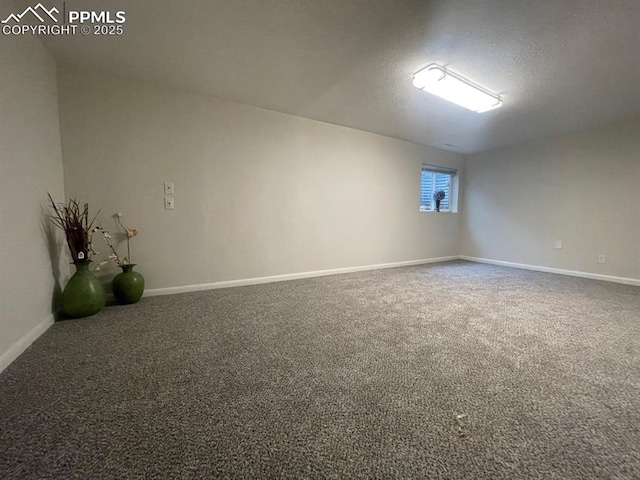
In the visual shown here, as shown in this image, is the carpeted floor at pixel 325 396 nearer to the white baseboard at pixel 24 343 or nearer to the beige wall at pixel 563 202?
the white baseboard at pixel 24 343

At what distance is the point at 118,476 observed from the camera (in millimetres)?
749

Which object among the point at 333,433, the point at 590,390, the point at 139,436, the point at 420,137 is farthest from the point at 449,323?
the point at 420,137

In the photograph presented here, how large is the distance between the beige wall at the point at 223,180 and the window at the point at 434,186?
796mm

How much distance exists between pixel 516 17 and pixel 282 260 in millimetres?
2957

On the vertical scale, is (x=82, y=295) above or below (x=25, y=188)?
below

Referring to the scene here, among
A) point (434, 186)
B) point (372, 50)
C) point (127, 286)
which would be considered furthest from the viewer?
point (434, 186)

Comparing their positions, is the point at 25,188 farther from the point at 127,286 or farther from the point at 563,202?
the point at 563,202

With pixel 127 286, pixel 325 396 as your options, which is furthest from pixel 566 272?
pixel 127 286

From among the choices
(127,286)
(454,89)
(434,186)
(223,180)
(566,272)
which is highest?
(454,89)

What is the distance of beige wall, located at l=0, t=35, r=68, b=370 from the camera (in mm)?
1390

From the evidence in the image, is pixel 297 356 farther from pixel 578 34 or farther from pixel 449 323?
pixel 578 34

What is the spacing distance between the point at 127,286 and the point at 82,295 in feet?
1.05

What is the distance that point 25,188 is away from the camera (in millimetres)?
1602

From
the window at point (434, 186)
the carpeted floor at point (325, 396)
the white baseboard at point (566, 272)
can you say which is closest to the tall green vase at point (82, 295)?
the carpeted floor at point (325, 396)
